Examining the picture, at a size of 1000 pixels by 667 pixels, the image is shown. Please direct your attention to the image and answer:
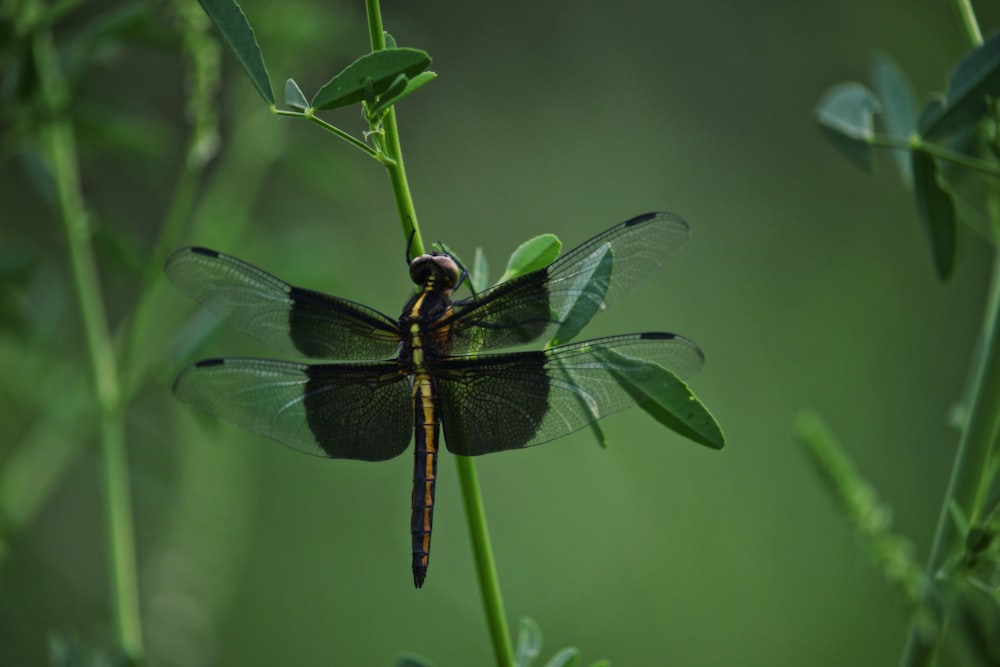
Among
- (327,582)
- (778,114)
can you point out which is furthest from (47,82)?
(778,114)

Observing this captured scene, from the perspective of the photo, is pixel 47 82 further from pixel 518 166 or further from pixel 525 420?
pixel 518 166

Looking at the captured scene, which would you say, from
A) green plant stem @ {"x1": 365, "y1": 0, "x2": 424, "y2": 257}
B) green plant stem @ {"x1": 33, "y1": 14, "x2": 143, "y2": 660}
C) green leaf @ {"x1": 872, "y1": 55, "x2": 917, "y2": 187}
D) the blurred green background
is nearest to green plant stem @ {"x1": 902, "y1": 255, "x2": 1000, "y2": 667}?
green leaf @ {"x1": 872, "y1": 55, "x2": 917, "y2": 187}

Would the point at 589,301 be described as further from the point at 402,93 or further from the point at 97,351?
the point at 97,351

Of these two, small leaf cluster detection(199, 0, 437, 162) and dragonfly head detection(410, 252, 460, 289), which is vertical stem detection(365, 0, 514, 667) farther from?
dragonfly head detection(410, 252, 460, 289)

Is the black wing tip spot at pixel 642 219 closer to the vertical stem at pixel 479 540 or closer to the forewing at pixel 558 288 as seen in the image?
the forewing at pixel 558 288

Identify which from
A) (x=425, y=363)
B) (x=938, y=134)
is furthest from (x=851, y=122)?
(x=425, y=363)

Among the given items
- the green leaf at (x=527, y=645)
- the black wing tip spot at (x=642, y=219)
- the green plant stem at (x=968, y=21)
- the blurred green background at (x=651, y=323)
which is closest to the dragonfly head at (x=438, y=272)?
the black wing tip spot at (x=642, y=219)
